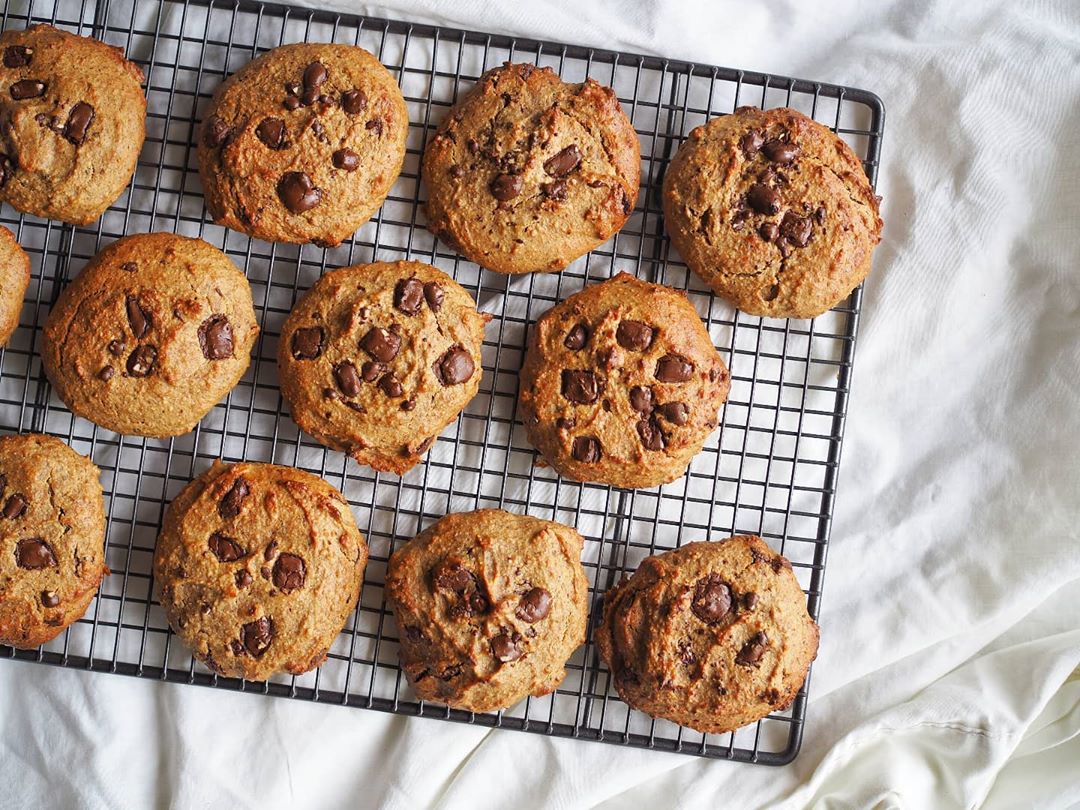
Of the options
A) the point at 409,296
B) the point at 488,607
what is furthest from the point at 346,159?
the point at 488,607

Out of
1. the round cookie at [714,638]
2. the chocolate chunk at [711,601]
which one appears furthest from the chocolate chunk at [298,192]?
the chocolate chunk at [711,601]

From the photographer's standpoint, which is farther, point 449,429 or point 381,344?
point 449,429

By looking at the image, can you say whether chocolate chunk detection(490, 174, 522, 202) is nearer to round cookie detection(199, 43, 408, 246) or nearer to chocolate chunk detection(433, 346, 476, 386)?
round cookie detection(199, 43, 408, 246)

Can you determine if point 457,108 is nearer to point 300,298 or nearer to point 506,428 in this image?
point 300,298

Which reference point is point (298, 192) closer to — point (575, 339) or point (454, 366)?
point (454, 366)

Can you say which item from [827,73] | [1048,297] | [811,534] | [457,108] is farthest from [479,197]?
[1048,297]

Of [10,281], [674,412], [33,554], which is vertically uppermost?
[10,281]

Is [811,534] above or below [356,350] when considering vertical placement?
below
